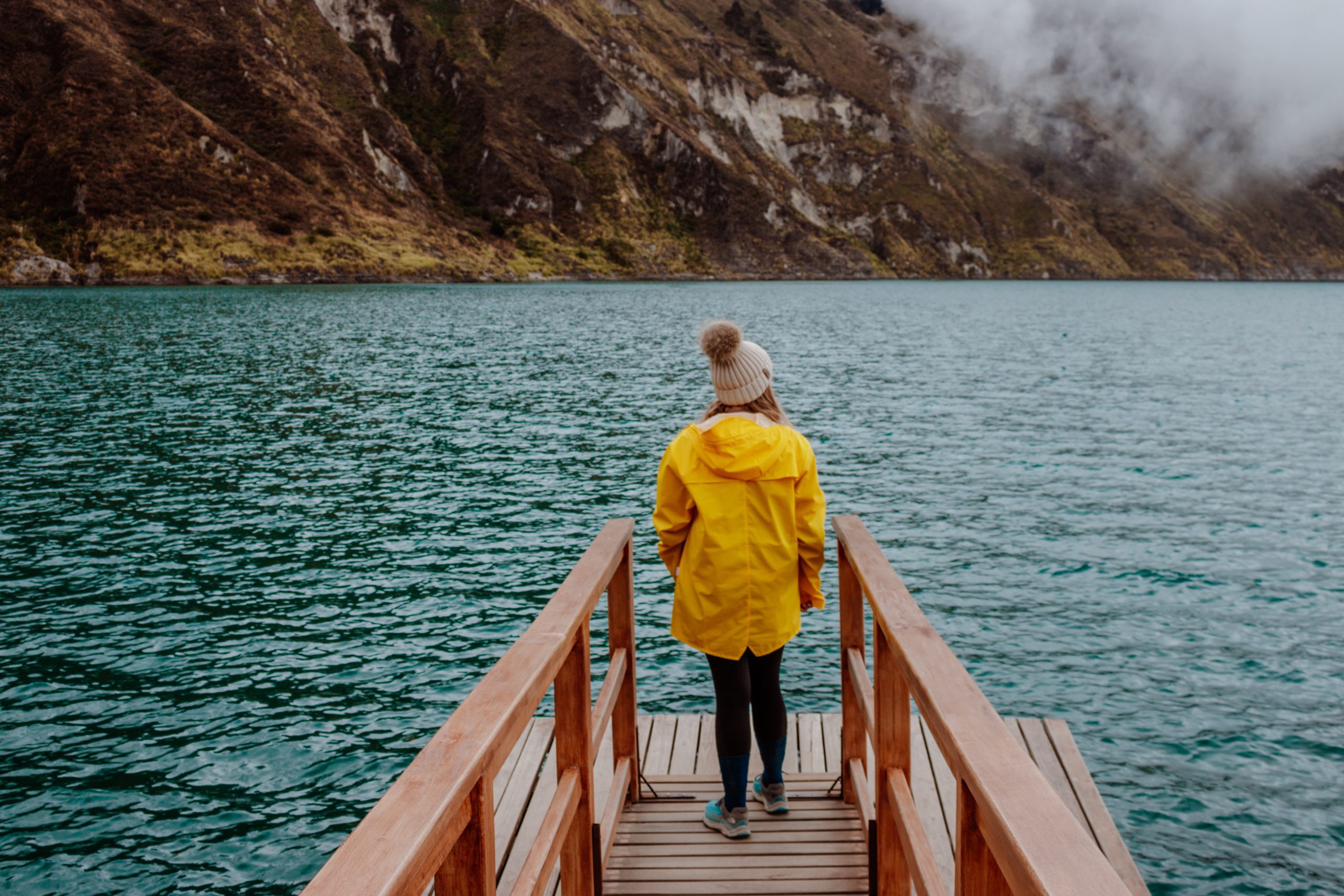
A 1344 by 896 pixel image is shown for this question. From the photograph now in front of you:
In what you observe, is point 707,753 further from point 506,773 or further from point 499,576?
point 499,576

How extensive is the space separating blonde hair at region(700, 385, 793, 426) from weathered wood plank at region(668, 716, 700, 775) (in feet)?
9.68

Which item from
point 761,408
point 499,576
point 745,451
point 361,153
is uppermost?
point 361,153

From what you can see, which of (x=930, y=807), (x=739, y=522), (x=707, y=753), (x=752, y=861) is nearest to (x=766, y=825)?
(x=752, y=861)

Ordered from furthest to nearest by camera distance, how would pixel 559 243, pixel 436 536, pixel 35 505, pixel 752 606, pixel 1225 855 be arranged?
pixel 559 243 → pixel 35 505 → pixel 436 536 → pixel 1225 855 → pixel 752 606

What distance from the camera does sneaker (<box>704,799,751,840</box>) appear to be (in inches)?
215

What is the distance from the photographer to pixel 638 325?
213 feet

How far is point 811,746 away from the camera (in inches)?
289

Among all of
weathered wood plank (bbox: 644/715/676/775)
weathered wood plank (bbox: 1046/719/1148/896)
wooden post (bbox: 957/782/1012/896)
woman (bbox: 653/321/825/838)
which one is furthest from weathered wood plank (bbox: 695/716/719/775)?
wooden post (bbox: 957/782/1012/896)

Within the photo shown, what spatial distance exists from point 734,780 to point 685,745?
1.88 meters

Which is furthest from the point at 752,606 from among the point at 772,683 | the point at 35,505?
the point at 35,505

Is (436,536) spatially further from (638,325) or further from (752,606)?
(638,325)

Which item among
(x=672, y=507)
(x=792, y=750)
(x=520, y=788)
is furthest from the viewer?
(x=792, y=750)

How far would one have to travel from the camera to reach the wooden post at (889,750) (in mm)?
4148

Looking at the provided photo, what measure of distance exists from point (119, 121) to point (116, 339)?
82109 millimetres
